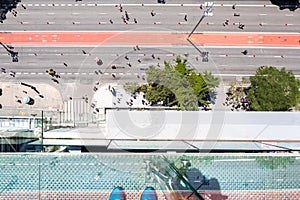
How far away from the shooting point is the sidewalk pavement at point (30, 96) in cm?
1900

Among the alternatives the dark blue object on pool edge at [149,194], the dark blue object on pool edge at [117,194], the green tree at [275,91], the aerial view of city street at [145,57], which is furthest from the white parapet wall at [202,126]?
the dark blue object on pool edge at [149,194]

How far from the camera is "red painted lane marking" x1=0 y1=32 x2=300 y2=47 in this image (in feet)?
62.1

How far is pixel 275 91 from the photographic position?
55.7 feet

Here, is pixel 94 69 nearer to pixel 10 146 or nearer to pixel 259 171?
pixel 10 146

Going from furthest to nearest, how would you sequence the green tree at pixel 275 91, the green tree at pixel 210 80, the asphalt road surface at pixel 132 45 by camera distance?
1. the asphalt road surface at pixel 132 45
2. the green tree at pixel 210 80
3. the green tree at pixel 275 91

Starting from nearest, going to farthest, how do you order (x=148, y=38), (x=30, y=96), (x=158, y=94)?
(x=158, y=94), (x=148, y=38), (x=30, y=96)

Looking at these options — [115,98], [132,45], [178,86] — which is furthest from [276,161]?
[132,45]

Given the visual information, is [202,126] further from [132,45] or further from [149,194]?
[132,45]

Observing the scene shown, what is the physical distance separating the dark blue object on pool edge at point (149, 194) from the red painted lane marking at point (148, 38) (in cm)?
1140

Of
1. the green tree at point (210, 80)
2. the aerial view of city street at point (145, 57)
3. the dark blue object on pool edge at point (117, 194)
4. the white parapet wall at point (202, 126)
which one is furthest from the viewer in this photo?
the green tree at point (210, 80)

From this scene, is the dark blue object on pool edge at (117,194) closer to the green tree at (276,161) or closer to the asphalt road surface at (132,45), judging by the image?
the green tree at (276,161)

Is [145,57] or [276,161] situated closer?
[276,161]

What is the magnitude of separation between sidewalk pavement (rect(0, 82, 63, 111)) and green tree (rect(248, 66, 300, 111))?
1188 cm

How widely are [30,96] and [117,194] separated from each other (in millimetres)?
11933
